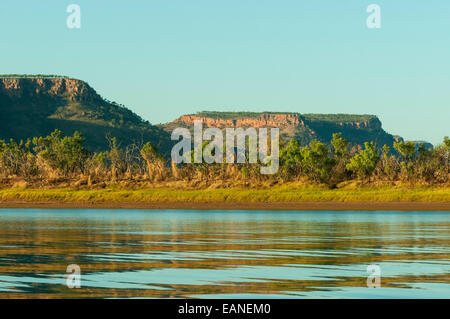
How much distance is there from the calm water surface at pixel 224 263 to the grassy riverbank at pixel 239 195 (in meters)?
31.1

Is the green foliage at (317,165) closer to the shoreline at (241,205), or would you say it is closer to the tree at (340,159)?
the tree at (340,159)

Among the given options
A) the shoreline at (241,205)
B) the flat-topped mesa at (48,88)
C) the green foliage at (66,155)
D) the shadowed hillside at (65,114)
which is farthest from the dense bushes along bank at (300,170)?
the flat-topped mesa at (48,88)

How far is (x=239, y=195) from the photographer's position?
222ft

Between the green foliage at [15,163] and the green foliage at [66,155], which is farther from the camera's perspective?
the green foliage at [66,155]

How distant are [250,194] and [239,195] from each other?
1053 mm

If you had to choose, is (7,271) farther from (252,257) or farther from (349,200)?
(349,200)

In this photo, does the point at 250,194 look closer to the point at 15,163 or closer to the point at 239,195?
the point at 239,195

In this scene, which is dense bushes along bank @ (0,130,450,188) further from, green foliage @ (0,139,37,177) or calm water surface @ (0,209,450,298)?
calm water surface @ (0,209,450,298)

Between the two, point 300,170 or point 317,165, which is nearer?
point 317,165

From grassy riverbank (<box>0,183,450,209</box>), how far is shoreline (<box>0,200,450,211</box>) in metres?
0.27

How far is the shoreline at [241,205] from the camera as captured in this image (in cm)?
6131

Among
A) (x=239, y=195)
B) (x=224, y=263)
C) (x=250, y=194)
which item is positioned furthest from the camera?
(x=250, y=194)

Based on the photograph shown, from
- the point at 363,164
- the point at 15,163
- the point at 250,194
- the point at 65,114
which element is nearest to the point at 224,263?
the point at 250,194
